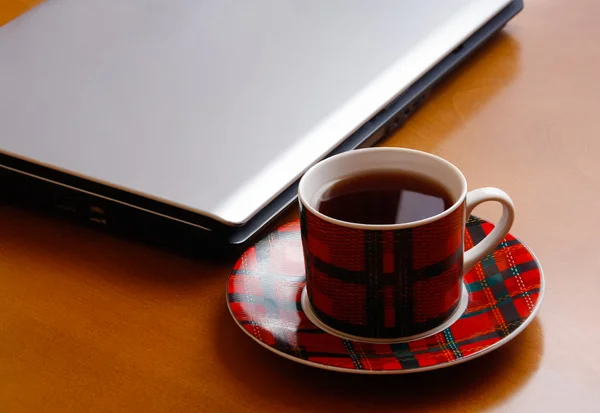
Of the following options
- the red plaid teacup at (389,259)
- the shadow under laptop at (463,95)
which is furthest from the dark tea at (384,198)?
the shadow under laptop at (463,95)

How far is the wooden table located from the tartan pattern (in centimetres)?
4

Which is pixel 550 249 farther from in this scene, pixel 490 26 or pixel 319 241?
pixel 490 26

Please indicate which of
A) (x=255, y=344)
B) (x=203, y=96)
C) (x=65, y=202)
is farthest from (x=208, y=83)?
(x=255, y=344)

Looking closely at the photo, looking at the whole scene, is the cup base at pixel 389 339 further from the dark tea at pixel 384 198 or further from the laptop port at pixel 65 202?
the laptop port at pixel 65 202

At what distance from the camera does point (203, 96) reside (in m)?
0.67

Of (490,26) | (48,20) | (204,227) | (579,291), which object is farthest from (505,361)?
(48,20)

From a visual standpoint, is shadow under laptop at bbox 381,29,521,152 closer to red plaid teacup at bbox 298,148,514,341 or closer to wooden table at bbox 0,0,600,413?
wooden table at bbox 0,0,600,413

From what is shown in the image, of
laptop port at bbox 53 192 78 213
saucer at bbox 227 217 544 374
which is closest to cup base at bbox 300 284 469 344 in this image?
saucer at bbox 227 217 544 374

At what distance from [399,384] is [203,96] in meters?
0.30

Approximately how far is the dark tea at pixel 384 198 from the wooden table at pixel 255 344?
3.8 inches

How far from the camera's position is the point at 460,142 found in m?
0.73

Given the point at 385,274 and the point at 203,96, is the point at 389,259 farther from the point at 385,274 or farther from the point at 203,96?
the point at 203,96

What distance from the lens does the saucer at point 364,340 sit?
1.59ft

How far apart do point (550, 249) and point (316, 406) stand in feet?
0.73
